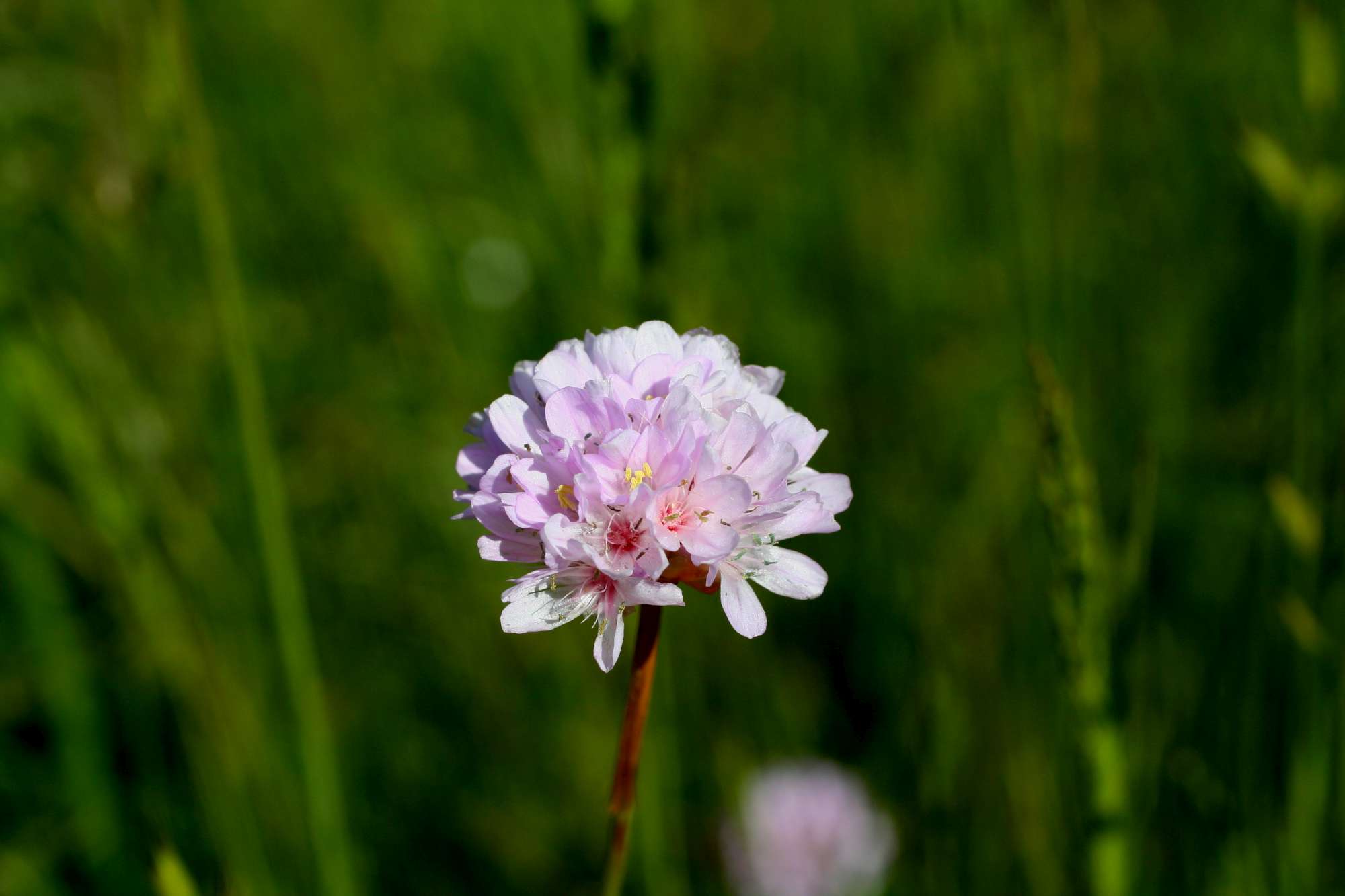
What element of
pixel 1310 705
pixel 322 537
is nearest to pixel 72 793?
pixel 322 537

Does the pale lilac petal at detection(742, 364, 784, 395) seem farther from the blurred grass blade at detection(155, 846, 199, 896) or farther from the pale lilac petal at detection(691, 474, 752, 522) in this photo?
the blurred grass blade at detection(155, 846, 199, 896)

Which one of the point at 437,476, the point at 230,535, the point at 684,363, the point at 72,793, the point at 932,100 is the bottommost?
the point at 72,793

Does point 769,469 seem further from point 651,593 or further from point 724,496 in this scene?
point 651,593

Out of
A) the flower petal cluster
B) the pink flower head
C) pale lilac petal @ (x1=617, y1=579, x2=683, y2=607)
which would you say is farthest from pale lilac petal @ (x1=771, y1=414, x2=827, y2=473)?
the pink flower head

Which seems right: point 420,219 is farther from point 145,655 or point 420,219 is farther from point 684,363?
point 684,363

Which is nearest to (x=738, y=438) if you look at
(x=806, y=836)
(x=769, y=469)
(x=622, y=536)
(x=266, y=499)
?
(x=769, y=469)

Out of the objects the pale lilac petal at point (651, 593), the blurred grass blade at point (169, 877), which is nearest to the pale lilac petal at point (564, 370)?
the pale lilac petal at point (651, 593)
